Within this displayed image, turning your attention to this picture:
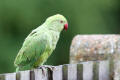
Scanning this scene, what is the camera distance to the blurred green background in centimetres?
1321

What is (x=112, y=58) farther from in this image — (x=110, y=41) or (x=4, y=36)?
(x=4, y=36)

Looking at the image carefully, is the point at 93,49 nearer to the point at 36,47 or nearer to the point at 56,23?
the point at 36,47

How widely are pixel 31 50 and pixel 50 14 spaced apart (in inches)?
335

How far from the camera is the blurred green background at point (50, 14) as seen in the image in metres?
13.2

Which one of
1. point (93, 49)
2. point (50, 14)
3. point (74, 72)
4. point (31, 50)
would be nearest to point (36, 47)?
point (31, 50)

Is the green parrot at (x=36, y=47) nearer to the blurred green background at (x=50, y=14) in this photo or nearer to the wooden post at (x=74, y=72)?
the wooden post at (x=74, y=72)

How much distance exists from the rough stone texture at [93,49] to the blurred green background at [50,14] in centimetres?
791

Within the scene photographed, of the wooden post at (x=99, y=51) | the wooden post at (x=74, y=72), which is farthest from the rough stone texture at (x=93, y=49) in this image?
the wooden post at (x=74, y=72)

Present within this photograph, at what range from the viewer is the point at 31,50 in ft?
16.4

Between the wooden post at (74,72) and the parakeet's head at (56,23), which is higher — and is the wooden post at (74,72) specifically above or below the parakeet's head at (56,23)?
below

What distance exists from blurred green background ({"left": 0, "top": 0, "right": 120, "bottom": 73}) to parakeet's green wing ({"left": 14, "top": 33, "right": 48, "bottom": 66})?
7741mm

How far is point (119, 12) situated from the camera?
47.6 feet

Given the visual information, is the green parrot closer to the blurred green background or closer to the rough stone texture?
the rough stone texture

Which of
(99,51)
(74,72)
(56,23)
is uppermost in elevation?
(56,23)
